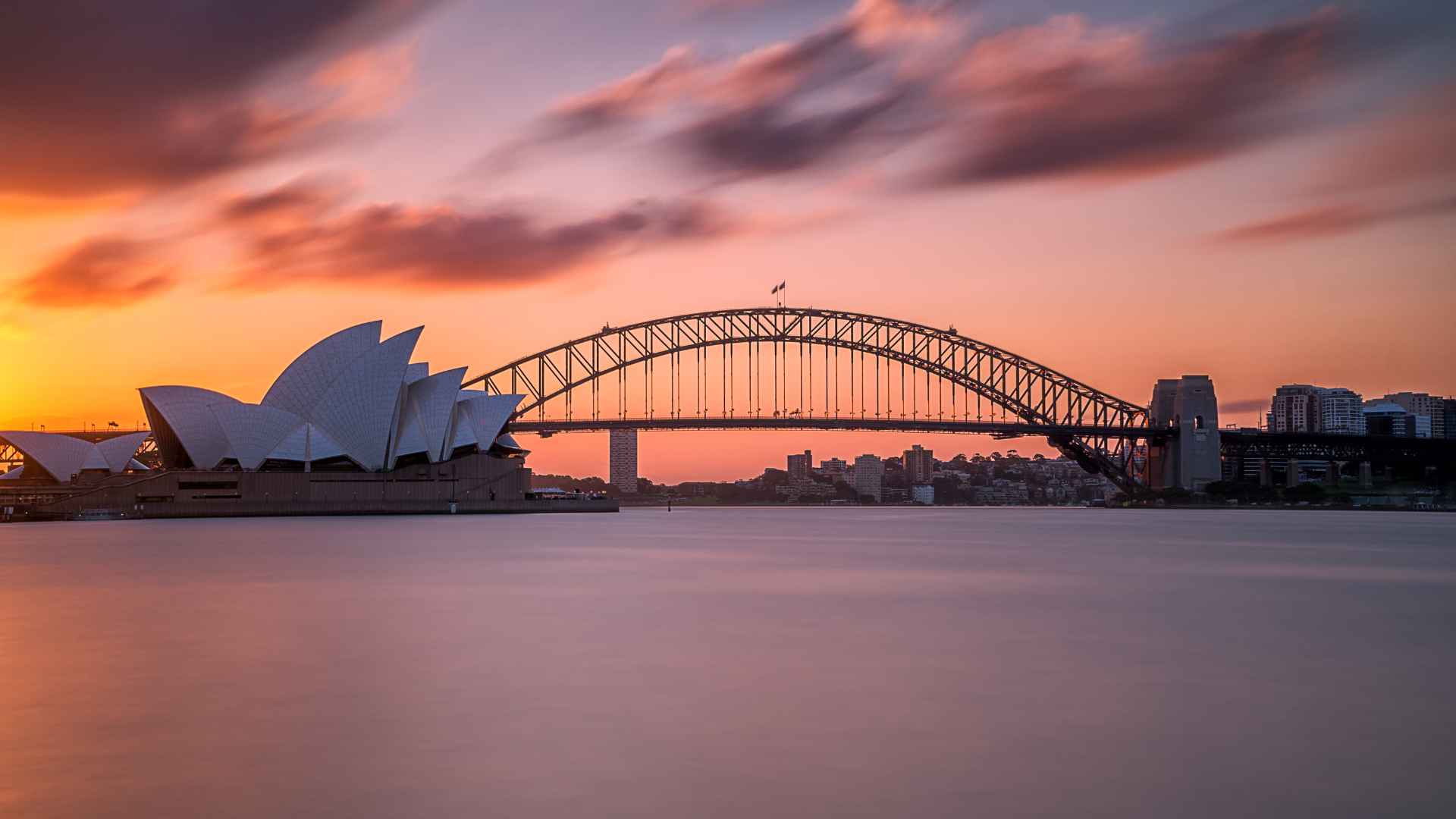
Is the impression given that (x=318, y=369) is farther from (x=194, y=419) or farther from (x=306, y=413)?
(x=194, y=419)

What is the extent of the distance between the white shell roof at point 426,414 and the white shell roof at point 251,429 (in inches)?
252

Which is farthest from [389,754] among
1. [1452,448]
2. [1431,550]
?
[1452,448]

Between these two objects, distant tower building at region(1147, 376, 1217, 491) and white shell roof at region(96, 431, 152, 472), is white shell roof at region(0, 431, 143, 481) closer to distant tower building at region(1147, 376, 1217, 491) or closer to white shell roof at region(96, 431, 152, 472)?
white shell roof at region(96, 431, 152, 472)

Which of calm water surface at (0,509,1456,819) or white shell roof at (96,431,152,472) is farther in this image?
white shell roof at (96,431,152,472)

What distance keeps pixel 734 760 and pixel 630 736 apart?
3.69 feet

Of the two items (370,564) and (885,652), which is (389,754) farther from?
(370,564)

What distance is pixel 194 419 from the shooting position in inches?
2574

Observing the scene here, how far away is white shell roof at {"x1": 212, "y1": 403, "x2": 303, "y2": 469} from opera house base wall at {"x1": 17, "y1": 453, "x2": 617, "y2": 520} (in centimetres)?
121

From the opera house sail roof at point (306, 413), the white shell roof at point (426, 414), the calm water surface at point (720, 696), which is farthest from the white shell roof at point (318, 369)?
the calm water surface at point (720, 696)

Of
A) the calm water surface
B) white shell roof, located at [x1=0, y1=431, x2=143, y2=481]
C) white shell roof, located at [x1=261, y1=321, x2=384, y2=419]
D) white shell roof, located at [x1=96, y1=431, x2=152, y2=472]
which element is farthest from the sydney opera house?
the calm water surface

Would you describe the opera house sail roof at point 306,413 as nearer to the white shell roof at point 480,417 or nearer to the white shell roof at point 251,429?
the white shell roof at point 251,429

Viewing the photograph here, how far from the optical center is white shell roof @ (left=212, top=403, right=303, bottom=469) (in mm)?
64875

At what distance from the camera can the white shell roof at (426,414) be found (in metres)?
69.2

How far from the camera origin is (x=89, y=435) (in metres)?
109
